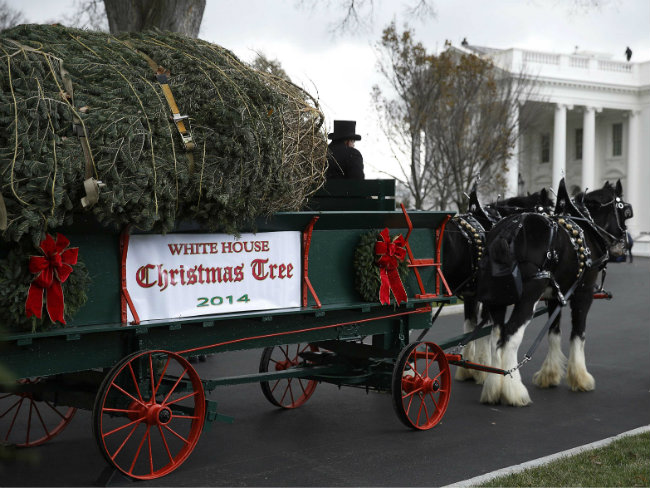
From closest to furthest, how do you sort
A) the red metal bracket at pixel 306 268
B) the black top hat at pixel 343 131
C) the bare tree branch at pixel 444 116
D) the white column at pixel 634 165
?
the red metal bracket at pixel 306 268 < the black top hat at pixel 343 131 < the bare tree branch at pixel 444 116 < the white column at pixel 634 165

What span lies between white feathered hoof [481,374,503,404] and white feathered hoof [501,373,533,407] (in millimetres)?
42

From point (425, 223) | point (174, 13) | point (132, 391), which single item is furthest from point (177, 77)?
point (174, 13)

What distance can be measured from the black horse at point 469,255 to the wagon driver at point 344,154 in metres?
1.42

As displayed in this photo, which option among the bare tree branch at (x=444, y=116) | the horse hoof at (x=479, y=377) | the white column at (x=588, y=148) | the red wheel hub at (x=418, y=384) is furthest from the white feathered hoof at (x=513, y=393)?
the white column at (x=588, y=148)

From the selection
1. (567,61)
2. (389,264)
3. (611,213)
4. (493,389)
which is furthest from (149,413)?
(567,61)

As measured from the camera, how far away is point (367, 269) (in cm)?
646

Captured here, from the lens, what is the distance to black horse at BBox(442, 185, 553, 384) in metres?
8.45

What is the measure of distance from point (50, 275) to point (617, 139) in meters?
57.0

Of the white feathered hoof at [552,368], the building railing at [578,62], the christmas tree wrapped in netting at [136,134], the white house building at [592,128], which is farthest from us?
the building railing at [578,62]

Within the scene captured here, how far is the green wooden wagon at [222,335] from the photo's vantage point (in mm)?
5098

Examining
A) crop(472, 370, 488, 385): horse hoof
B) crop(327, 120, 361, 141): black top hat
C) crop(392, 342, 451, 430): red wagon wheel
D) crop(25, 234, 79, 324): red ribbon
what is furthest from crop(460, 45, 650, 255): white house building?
crop(25, 234, 79, 324): red ribbon

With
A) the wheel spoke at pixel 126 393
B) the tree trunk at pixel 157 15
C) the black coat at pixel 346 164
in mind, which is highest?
the tree trunk at pixel 157 15

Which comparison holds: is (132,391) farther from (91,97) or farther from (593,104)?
(593,104)

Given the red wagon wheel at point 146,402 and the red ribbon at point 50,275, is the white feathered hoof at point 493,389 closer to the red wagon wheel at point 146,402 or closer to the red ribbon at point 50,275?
the red wagon wheel at point 146,402
